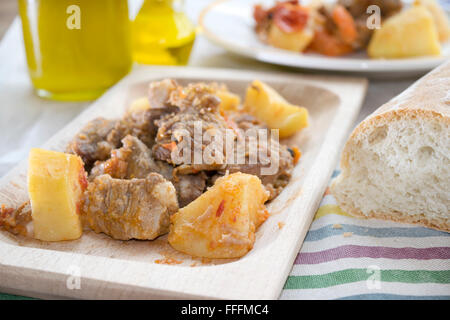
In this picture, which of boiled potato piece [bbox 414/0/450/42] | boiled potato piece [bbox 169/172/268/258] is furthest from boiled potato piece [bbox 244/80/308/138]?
boiled potato piece [bbox 414/0/450/42]

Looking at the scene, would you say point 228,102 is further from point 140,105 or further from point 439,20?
point 439,20

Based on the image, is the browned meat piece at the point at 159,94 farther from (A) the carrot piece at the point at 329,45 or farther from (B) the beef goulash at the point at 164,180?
(A) the carrot piece at the point at 329,45

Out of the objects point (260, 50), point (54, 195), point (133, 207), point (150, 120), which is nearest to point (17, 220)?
point (54, 195)

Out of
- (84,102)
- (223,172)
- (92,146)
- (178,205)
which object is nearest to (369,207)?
(223,172)

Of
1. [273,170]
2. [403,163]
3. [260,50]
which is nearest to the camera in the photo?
[403,163]

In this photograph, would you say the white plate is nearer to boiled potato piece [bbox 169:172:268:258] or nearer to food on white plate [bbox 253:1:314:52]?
food on white plate [bbox 253:1:314:52]

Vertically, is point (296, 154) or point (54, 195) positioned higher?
point (54, 195)

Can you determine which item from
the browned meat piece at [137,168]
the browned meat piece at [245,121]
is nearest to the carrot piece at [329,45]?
the browned meat piece at [245,121]

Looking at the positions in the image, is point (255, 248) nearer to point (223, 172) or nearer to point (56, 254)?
point (223, 172)

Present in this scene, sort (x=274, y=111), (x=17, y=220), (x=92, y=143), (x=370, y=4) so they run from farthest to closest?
(x=370, y=4)
(x=274, y=111)
(x=92, y=143)
(x=17, y=220)
